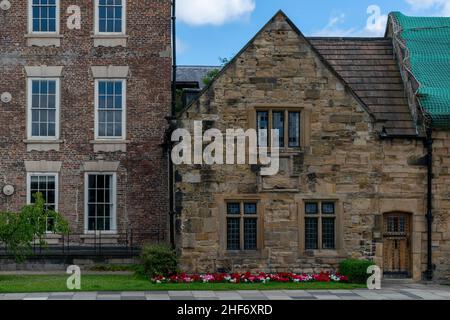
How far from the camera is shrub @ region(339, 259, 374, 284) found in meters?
21.8

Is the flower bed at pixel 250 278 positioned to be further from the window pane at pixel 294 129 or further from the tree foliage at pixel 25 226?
the window pane at pixel 294 129

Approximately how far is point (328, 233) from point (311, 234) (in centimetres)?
52

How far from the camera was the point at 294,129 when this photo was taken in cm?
2314

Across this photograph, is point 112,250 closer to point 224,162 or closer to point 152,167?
point 152,167

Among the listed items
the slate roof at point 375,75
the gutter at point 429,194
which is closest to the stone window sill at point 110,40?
the slate roof at point 375,75

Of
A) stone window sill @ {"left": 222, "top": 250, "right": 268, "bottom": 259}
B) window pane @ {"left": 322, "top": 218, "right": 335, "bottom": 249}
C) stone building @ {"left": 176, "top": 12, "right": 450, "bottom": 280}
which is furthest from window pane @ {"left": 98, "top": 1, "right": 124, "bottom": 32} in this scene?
window pane @ {"left": 322, "top": 218, "right": 335, "bottom": 249}

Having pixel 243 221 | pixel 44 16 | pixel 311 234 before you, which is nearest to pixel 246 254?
pixel 243 221

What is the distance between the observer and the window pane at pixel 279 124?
23.0m

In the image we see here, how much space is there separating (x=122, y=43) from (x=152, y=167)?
458 cm

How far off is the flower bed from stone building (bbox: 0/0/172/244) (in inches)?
206

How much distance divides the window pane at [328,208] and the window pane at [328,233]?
0.73ft

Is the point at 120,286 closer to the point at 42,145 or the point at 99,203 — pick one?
the point at 99,203
